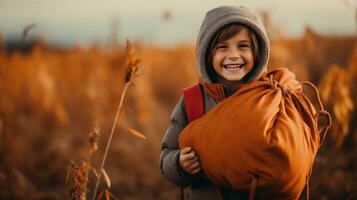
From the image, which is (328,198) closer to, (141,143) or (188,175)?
(188,175)

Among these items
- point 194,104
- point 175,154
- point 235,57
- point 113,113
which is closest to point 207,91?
point 194,104

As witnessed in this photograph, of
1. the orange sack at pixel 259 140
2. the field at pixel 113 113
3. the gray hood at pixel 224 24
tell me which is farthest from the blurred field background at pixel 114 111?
the orange sack at pixel 259 140

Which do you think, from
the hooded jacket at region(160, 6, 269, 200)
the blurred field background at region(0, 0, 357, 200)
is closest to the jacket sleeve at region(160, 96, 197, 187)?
the hooded jacket at region(160, 6, 269, 200)

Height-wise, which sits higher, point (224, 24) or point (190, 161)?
point (224, 24)

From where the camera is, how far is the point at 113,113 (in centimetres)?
507

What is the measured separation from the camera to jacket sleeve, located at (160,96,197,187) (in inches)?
68.6

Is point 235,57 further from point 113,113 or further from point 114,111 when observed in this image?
point 113,113

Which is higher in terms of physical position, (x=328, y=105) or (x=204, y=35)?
(x=204, y=35)

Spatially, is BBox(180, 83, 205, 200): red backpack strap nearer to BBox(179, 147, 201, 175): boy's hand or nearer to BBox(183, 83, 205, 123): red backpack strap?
BBox(183, 83, 205, 123): red backpack strap

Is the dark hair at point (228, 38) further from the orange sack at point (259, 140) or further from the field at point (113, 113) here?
the field at point (113, 113)

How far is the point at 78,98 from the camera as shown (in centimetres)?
565

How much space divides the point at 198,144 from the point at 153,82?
507 cm

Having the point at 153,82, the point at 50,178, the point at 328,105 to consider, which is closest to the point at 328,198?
the point at 328,105

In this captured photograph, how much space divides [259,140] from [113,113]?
12.2 feet
